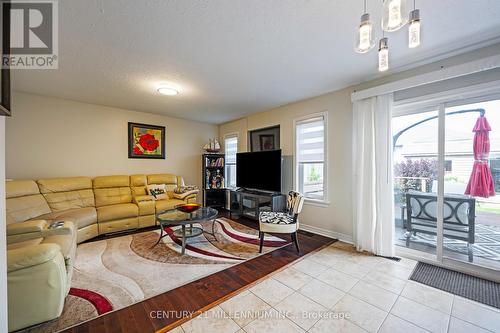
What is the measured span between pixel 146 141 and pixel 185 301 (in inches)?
149

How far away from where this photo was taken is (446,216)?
2.36 meters

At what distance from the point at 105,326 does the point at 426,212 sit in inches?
143

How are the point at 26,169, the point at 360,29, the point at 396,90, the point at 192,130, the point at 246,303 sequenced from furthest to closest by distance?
1. the point at 192,130
2. the point at 26,169
3. the point at 396,90
4. the point at 246,303
5. the point at 360,29

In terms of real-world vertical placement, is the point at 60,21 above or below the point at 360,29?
above

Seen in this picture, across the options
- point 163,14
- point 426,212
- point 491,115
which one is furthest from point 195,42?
point 426,212

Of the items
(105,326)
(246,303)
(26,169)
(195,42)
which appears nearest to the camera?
(105,326)

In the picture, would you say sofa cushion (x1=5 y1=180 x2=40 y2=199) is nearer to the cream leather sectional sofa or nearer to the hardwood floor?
the cream leather sectional sofa

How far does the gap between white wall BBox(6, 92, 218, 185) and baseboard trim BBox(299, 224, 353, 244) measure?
3471 mm

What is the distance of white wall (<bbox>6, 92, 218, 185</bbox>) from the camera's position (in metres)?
3.23

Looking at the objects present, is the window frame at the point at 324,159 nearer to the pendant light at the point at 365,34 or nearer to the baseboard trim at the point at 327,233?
the baseboard trim at the point at 327,233

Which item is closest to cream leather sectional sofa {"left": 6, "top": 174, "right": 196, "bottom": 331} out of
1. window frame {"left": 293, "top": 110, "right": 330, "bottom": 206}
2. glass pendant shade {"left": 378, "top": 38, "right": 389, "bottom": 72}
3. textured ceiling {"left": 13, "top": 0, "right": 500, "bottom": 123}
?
textured ceiling {"left": 13, "top": 0, "right": 500, "bottom": 123}

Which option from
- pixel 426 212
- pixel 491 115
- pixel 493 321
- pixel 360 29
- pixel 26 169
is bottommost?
pixel 493 321

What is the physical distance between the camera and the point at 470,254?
2.23 metres

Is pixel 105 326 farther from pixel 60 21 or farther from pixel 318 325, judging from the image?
pixel 60 21
